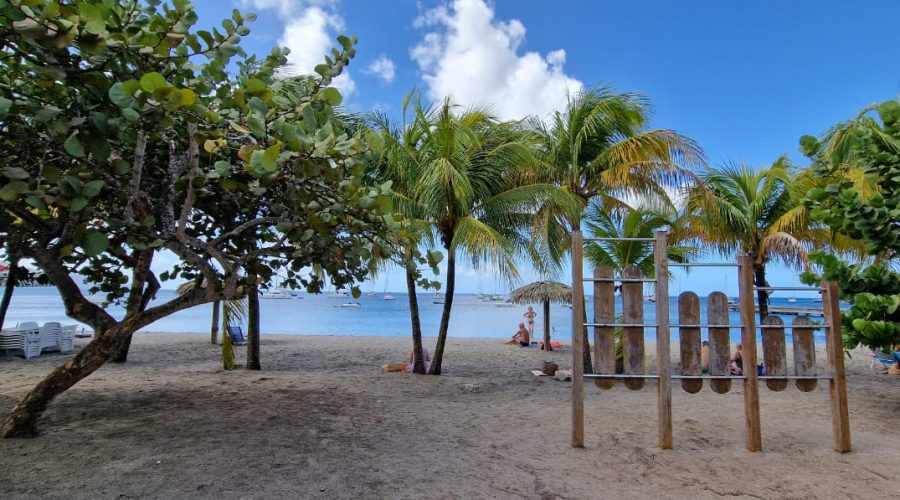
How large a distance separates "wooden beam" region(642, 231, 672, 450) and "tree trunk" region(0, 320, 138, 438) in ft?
17.6

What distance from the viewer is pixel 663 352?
16.7ft

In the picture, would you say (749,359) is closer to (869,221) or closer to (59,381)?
(869,221)

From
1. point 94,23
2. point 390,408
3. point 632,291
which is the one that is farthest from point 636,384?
point 94,23

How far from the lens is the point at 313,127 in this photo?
3.07 metres

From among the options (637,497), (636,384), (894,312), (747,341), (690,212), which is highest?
(690,212)

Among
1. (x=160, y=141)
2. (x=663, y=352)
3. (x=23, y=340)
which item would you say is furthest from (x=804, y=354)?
(x=23, y=340)

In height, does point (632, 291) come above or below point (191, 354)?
above

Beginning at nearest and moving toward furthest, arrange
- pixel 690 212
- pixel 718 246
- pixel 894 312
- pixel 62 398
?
pixel 894 312 → pixel 62 398 → pixel 690 212 → pixel 718 246

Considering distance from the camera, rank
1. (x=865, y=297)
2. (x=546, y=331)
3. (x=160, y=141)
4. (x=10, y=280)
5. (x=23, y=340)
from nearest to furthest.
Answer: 1. (x=160, y=141)
2. (x=865, y=297)
3. (x=10, y=280)
4. (x=23, y=340)
5. (x=546, y=331)

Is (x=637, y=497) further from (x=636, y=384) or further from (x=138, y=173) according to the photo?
(x=138, y=173)

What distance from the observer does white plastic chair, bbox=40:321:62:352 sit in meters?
11.8

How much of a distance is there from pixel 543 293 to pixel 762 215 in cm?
647

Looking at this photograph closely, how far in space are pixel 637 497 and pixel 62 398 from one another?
7258 mm

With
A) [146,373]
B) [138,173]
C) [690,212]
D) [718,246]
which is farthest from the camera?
[718,246]
